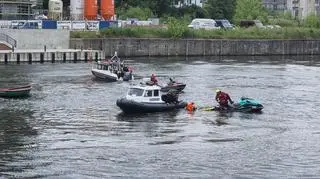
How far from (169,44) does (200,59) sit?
8.50 meters

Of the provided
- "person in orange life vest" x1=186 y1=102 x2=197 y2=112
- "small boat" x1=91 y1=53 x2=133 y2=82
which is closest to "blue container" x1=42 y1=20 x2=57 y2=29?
"small boat" x1=91 y1=53 x2=133 y2=82

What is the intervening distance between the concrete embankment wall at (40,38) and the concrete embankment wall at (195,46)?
102 inches

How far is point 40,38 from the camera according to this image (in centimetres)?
12106

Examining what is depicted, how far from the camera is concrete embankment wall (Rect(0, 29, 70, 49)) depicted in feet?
391

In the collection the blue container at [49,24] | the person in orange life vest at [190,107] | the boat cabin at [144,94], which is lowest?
the person in orange life vest at [190,107]

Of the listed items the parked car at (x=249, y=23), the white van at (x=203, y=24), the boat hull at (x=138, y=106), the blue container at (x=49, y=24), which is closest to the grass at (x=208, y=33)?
the blue container at (x=49, y=24)

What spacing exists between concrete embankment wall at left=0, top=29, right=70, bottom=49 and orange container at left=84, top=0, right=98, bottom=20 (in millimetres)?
25395

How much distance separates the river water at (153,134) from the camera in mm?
43594

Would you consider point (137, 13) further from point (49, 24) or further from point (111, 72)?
point (111, 72)

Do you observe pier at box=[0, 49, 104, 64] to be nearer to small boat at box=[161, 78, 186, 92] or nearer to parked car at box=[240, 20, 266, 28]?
small boat at box=[161, 78, 186, 92]

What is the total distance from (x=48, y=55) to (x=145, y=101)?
52.6 metres

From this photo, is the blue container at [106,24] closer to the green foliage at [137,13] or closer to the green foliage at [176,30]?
the green foliage at [176,30]

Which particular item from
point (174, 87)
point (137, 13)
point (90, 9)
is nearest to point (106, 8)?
point (90, 9)

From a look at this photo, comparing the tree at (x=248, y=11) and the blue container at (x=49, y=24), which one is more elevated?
the tree at (x=248, y=11)
